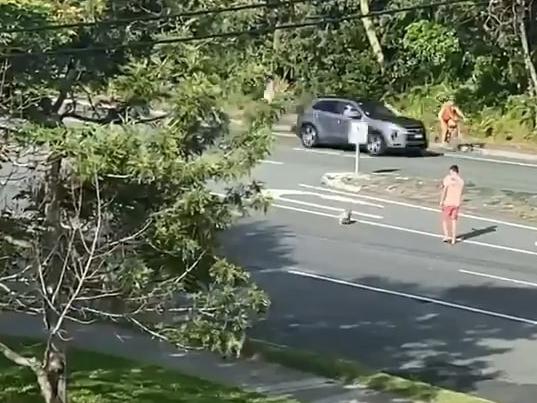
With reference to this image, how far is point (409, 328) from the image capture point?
712 inches

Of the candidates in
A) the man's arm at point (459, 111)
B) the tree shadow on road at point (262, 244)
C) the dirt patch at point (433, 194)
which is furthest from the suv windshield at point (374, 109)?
the tree shadow on road at point (262, 244)

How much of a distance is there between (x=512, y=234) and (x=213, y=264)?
1461 cm

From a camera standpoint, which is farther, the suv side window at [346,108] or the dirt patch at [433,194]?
the suv side window at [346,108]

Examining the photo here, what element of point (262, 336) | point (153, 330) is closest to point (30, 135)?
point (153, 330)

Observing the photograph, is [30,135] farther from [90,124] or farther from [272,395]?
[272,395]

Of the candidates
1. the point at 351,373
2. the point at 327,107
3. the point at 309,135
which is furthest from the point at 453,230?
the point at 327,107

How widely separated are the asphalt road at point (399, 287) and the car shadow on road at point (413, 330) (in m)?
0.01

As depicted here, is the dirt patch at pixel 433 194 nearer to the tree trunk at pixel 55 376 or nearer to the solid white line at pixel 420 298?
the solid white line at pixel 420 298

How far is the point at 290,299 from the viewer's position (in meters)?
19.9

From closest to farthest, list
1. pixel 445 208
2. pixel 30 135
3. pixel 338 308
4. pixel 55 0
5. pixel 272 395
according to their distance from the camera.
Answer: pixel 30 135 → pixel 55 0 → pixel 272 395 → pixel 338 308 → pixel 445 208

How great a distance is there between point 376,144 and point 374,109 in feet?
6.29

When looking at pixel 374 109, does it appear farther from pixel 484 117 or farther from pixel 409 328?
pixel 409 328

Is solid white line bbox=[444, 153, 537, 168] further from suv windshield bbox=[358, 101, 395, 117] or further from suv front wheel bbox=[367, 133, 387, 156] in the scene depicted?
suv windshield bbox=[358, 101, 395, 117]

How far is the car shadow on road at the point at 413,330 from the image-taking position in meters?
16.2
